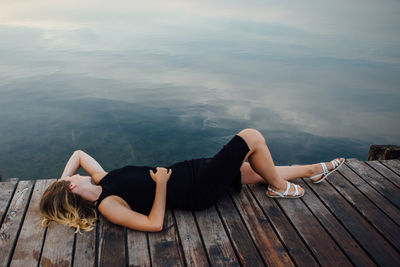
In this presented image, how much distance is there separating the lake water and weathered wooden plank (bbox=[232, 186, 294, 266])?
5.01 m

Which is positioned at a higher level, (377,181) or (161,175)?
(161,175)

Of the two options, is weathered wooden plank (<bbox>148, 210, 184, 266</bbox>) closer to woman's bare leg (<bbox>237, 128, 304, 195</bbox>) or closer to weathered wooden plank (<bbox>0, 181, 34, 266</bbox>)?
woman's bare leg (<bbox>237, 128, 304, 195</bbox>)

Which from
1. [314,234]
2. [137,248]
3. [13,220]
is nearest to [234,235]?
[314,234]

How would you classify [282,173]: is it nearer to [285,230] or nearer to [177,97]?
[285,230]

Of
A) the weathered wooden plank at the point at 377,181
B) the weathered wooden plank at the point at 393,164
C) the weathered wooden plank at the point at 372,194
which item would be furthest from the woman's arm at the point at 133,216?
the weathered wooden plank at the point at 393,164

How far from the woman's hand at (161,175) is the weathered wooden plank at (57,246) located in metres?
0.80

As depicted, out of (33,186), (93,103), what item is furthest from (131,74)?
(33,186)

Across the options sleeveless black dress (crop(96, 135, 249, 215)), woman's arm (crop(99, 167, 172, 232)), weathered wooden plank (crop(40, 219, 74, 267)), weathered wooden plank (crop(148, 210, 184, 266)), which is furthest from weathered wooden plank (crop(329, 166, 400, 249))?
weathered wooden plank (crop(40, 219, 74, 267))

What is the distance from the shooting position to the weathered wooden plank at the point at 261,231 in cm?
241

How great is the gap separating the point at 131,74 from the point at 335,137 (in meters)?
9.23

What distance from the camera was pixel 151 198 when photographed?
2693mm

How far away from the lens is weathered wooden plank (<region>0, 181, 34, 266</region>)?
2391 millimetres

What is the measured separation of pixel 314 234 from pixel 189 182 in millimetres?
1149

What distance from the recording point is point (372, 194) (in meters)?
3.32
